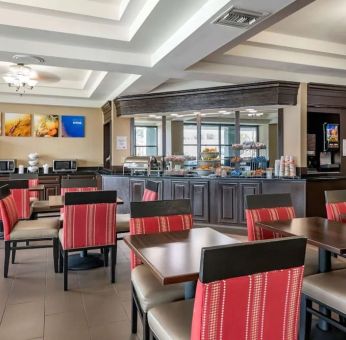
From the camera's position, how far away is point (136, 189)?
6.68m

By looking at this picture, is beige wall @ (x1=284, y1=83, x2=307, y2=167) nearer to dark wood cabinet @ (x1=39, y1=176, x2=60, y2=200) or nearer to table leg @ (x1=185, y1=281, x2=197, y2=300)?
table leg @ (x1=185, y1=281, x2=197, y2=300)

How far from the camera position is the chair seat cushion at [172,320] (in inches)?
60.4

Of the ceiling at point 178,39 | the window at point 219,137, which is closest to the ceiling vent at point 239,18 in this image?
the ceiling at point 178,39

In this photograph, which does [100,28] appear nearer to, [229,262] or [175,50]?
[175,50]

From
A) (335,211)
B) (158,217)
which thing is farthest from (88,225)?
(335,211)

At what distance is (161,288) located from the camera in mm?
2047

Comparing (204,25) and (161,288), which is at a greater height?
(204,25)

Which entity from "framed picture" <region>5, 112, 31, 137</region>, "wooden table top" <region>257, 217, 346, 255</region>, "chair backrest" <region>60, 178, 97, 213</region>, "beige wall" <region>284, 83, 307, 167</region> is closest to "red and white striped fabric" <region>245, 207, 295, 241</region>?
"wooden table top" <region>257, 217, 346, 255</region>

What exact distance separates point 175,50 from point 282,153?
2.96 meters

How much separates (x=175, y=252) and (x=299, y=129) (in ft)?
14.6

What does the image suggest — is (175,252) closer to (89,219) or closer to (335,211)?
(89,219)

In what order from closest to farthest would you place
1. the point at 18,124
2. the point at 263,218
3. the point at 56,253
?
the point at 263,218
the point at 56,253
the point at 18,124

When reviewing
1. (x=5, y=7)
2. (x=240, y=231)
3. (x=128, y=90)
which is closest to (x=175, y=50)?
(x=5, y=7)

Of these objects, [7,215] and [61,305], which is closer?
[61,305]
